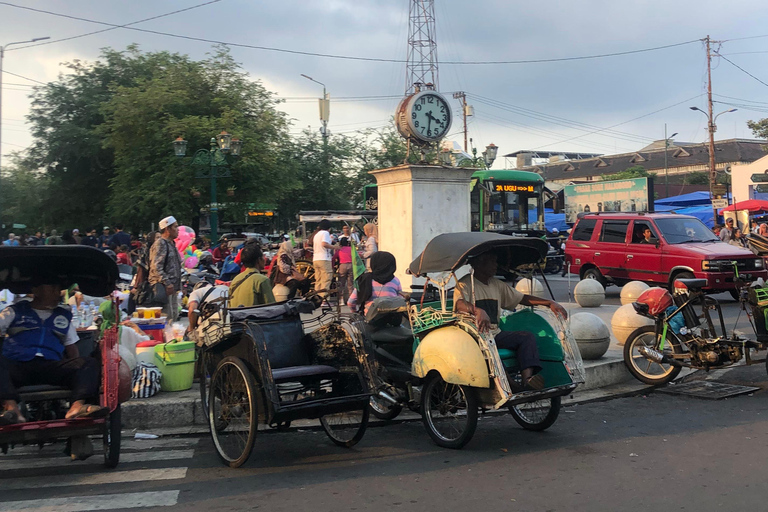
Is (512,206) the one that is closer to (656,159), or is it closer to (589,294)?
(589,294)

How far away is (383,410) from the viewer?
23.1ft

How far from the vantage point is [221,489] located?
16.5ft

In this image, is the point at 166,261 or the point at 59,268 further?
the point at 166,261

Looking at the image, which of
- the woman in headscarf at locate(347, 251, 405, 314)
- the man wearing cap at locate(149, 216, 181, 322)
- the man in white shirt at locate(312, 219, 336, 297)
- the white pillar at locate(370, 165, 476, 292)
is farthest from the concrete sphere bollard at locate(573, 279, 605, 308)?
the man wearing cap at locate(149, 216, 181, 322)

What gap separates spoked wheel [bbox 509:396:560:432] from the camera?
634cm

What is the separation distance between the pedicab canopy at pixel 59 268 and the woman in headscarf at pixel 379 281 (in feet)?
9.34

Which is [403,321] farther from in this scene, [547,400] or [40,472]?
[40,472]

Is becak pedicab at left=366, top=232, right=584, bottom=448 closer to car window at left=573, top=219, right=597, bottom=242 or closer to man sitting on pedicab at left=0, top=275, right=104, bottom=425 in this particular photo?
man sitting on pedicab at left=0, top=275, right=104, bottom=425

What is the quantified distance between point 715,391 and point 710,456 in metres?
2.69

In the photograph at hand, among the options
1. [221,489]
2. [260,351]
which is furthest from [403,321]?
[221,489]

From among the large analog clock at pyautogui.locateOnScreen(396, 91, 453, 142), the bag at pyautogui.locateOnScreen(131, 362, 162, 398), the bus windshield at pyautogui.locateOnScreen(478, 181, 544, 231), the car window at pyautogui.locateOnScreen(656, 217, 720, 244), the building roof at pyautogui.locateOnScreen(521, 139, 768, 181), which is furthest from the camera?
the building roof at pyautogui.locateOnScreen(521, 139, 768, 181)

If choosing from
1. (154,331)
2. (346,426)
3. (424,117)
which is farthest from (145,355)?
(424,117)

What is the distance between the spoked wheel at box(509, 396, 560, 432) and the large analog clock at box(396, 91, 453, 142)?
6.99m

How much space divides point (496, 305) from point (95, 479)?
3.68m
